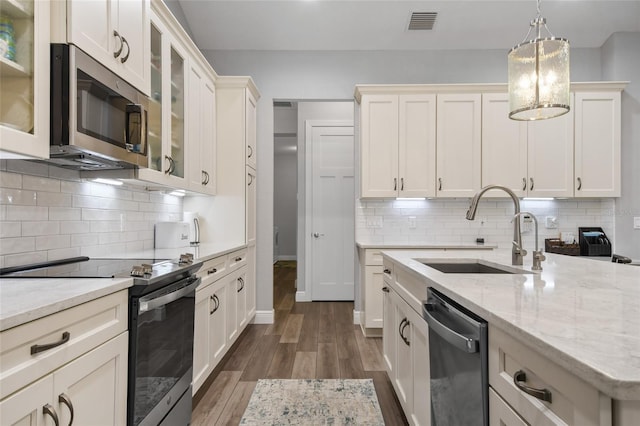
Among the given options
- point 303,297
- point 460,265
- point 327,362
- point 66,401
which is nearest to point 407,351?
point 460,265

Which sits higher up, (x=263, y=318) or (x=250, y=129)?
(x=250, y=129)

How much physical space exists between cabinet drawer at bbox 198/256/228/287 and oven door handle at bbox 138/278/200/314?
0.32 metres

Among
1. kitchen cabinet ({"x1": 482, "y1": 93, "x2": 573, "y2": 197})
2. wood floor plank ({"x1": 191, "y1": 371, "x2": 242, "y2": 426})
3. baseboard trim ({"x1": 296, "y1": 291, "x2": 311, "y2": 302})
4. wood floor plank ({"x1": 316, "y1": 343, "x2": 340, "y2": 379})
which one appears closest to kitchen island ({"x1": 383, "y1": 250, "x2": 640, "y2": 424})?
wood floor plank ({"x1": 316, "y1": 343, "x2": 340, "y2": 379})

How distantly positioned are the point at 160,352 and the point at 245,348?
1670 mm

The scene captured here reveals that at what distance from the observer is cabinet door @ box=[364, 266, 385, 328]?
3348 millimetres

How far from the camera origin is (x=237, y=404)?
215cm

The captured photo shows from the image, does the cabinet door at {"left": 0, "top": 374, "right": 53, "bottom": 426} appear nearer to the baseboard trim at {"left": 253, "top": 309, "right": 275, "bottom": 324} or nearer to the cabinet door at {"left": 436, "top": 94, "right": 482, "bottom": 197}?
the baseboard trim at {"left": 253, "top": 309, "right": 275, "bottom": 324}

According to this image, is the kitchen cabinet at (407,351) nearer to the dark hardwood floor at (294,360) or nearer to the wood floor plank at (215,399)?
the dark hardwood floor at (294,360)

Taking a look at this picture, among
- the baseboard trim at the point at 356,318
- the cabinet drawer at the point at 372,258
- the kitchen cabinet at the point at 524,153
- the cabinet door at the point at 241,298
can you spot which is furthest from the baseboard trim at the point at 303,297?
the kitchen cabinet at the point at 524,153

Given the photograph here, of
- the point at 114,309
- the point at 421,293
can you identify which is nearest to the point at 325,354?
the point at 421,293

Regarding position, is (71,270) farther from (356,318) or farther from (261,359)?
(356,318)

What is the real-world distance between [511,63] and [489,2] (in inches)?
84.0

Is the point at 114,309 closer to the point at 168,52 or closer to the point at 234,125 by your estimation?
the point at 168,52

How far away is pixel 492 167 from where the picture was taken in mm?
3576
